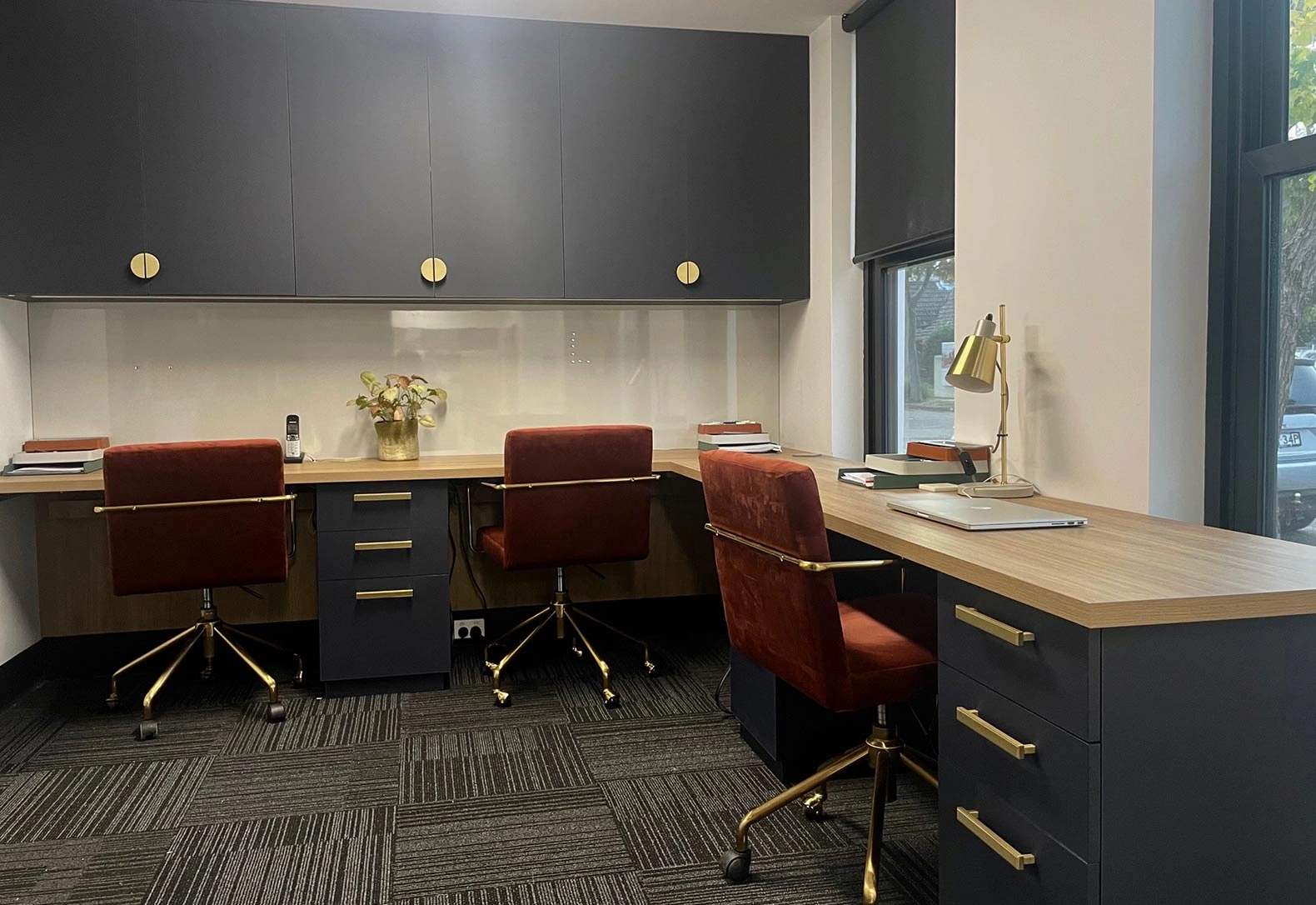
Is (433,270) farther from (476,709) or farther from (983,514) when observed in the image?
(983,514)

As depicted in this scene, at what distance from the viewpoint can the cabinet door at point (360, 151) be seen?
357cm

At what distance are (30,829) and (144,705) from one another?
0.70 meters

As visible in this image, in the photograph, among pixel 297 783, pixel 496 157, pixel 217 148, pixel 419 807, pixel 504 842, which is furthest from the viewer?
pixel 496 157

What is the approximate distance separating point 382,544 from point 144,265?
1241mm

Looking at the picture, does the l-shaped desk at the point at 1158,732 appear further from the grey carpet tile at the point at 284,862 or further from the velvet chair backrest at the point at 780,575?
the grey carpet tile at the point at 284,862

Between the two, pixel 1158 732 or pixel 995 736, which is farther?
pixel 995 736

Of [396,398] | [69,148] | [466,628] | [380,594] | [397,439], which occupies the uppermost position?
[69,148]

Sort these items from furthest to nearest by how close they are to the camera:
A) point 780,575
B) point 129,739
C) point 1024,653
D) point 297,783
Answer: point 129,739 → point 297,783 → point 780,575 → point 1024,653

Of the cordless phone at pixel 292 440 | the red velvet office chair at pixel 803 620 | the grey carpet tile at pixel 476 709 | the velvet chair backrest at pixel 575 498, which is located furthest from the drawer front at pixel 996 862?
the cordless phone at pixel 292 440

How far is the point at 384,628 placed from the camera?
11.2 ft

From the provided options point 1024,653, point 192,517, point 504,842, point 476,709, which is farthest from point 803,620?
point 192,517

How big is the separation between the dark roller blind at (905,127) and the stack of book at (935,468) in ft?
2.62

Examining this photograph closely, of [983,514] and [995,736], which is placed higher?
[983,514]

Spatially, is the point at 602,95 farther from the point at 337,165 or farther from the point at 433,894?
the point at 433,894
